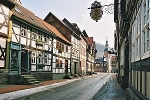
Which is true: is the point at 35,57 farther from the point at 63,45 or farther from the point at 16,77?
the point at 63,45

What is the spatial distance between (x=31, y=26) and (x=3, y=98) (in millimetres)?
11005

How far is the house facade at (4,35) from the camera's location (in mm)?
15594

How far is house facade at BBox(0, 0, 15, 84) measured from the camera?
1559 cm

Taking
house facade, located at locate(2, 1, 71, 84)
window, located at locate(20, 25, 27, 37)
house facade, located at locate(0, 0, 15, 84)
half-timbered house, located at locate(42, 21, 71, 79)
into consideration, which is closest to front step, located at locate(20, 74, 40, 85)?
house facade, located at locate(2, 1, 71, 84)

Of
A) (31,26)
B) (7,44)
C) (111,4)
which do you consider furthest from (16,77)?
(111,4)

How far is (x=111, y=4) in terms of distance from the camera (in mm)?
8602

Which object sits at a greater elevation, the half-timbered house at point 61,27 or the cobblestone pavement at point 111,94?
the half-timbered house at point 61,27

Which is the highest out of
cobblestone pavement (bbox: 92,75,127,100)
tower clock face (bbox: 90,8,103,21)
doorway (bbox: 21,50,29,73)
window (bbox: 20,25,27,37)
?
window (bbox: 20,25,27,37)

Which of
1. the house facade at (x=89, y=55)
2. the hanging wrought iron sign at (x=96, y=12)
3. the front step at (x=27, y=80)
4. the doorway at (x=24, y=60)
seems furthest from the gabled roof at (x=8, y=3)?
the house facade at (x=89, y=55)

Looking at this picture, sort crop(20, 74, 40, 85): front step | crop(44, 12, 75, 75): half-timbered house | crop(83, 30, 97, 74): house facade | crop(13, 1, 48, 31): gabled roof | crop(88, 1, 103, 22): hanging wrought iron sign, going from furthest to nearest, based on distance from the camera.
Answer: crop(83, 30, 97, 74): house facade < crop(44, 12, 75, 75): half-timbered house < crop(13, 1, 48, 31): gabled roof < crop(20, 74, 40, 85): front step < crop(88, 1, 103, 22): hanging wrought iron sign

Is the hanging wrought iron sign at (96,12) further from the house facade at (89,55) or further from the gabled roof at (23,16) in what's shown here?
the house facade at (89,55)

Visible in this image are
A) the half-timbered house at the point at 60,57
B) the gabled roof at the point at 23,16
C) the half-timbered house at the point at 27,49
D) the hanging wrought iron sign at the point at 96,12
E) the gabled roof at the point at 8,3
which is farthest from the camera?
the half-timbered house at the point at 60,57

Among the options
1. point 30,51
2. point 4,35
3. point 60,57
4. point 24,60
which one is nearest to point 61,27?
point 60,57

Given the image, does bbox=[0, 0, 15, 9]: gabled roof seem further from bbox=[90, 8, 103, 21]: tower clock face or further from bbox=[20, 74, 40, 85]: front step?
bbox=[90, 8, 103, 21]: tower clock face
